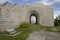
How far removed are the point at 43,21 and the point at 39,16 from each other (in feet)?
3.44

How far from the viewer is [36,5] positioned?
2623 cm

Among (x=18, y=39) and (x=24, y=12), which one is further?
(x=24, y=12)

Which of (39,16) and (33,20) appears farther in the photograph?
(33,20)

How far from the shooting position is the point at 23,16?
26031 mm

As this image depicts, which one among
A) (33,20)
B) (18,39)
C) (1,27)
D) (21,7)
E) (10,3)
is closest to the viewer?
(18,39)

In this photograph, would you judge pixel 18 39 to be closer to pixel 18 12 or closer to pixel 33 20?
pixel 18 12

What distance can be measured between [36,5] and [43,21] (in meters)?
2.88

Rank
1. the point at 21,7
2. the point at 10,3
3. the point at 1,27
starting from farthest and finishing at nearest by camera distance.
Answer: the point at 21,7, the point at 10,3, the point at 1,27

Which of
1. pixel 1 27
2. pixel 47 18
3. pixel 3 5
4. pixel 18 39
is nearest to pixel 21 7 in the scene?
pixel 3 5

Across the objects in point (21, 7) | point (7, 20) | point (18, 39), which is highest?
point (21, 7)

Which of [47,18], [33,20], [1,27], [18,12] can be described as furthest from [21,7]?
[1,27]

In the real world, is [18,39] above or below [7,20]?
below

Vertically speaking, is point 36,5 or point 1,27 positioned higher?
point 36,5

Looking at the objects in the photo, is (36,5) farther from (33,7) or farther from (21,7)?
(21,7)
